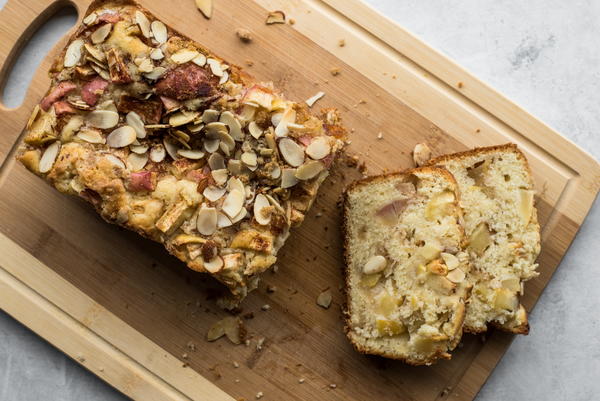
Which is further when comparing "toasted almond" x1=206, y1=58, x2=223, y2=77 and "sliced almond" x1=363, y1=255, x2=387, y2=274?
"sliced almond" x1=363, y1=255, x2=387, y2=274

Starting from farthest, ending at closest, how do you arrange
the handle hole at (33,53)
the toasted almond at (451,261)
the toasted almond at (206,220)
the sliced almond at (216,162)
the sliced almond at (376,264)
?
the handle hole at (33,53) → the sliced almond at (376,264) → the toasted almond at (451,261) → the sliced almond at (216,162) → the toasted almond at (206,220)

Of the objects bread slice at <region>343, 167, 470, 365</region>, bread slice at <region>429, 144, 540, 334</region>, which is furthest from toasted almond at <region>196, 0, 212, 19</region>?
bread slice at <region>429, 144, 540, 334</region>

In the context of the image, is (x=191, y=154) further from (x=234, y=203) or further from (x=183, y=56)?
(x=183, y=56)

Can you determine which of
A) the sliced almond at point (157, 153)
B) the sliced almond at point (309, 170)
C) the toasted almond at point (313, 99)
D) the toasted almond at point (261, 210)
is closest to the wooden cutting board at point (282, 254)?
the toasted almond at point (313, 99)

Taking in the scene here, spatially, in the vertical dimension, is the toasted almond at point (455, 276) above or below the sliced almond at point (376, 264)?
above

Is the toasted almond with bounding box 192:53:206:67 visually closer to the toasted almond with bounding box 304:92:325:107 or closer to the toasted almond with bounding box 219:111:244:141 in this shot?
the toasted almond with bounding box 219:111:244:141

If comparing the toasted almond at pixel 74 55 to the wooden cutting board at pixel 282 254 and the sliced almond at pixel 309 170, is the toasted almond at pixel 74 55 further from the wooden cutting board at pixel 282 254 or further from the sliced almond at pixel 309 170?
the sliced almond at pixel 309 170
